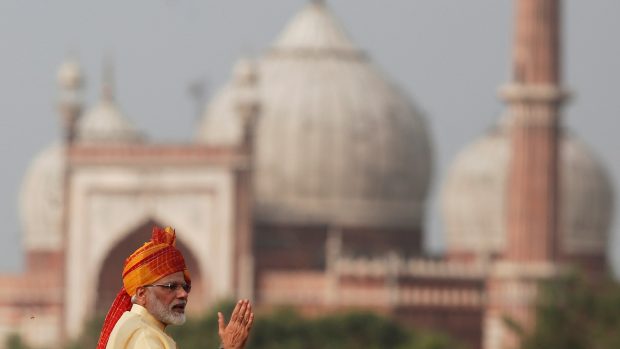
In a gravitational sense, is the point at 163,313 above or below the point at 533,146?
below

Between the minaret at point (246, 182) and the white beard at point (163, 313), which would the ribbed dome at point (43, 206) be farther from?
the white beard at point (163, 313)

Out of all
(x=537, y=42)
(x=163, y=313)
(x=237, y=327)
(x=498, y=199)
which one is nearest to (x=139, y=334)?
(x=163, y=313)

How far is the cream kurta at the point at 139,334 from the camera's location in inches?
284

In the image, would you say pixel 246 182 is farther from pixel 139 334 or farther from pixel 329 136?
pixel 139 334

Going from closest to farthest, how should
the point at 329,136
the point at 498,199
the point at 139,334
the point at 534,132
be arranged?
the point at 139,334 → the point at 534,132 → the point at 329,136 → the point at 498,199

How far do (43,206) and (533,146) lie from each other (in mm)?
19042

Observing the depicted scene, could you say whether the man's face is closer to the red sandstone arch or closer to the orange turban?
the orange turban

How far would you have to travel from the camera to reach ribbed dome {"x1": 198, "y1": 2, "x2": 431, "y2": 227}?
65.9m

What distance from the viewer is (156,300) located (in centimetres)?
741

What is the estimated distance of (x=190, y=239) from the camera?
2347 inches

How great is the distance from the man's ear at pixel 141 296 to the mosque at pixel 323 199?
48948 millimetres

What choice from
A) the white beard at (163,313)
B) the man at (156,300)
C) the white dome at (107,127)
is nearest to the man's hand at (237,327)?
the man at (156,300)

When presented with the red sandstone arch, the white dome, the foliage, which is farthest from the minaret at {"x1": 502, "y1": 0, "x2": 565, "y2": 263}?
the white dome

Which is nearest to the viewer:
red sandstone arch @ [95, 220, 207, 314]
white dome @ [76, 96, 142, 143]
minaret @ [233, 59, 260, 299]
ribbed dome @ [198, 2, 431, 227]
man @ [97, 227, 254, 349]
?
man @ [97, 227, 254, 349]
